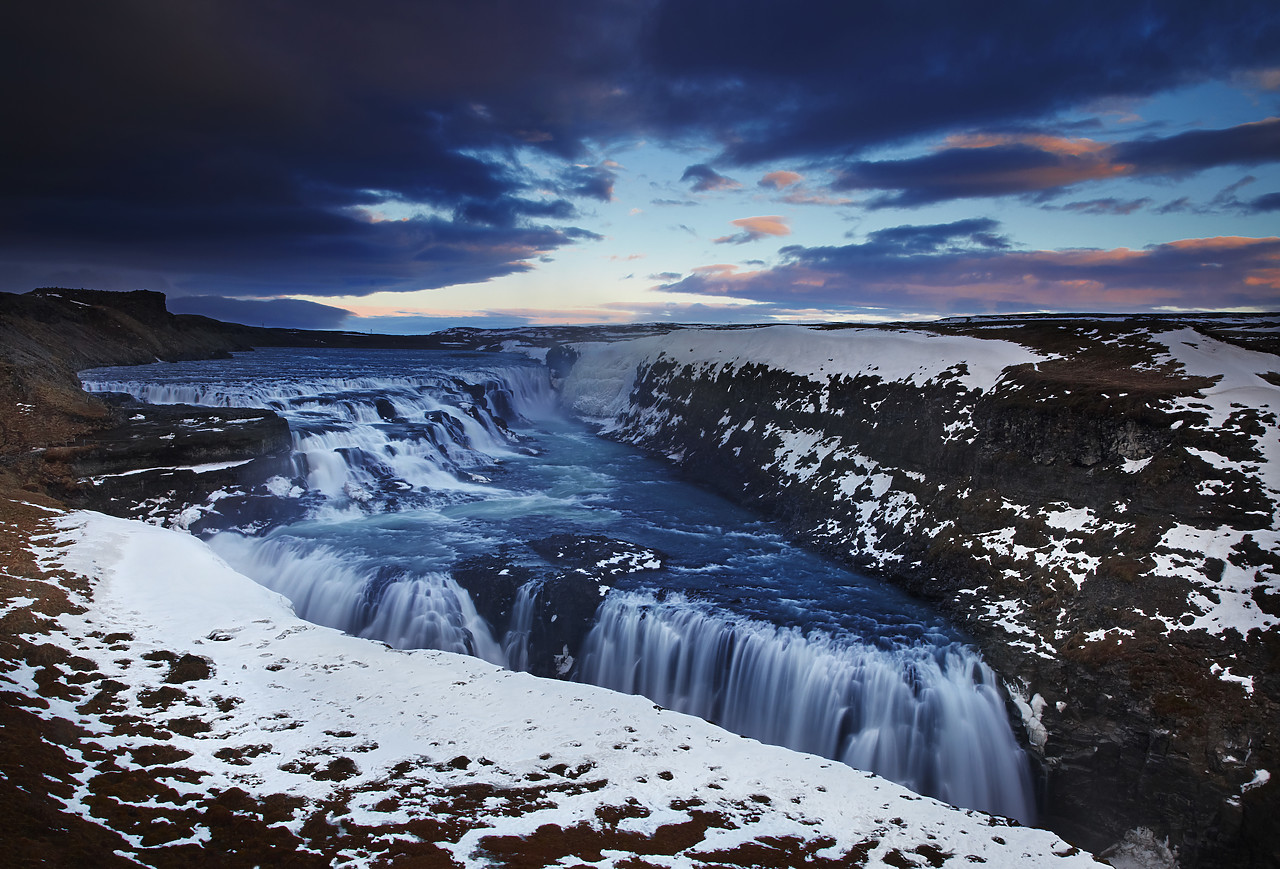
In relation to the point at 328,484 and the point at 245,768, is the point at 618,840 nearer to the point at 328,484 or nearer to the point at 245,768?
the point at 245,768

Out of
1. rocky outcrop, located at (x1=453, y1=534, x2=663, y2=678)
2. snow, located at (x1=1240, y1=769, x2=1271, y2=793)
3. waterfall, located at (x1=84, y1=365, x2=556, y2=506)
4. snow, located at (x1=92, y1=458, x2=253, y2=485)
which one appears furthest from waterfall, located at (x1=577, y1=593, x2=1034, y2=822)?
snow, located at (x1=92, y1=458, x2=253, y2=485)

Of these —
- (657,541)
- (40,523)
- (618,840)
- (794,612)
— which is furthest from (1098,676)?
(40,523)

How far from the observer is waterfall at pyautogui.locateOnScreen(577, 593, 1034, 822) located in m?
12.2

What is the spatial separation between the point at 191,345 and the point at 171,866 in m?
69.6

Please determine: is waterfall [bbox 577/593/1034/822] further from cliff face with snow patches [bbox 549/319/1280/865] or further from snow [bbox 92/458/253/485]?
snow [bbox 92/458/253/485]

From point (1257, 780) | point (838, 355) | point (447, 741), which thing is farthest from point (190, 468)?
point (1257, 780)

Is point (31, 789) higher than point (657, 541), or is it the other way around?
point (31, 789)

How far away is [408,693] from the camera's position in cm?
1009

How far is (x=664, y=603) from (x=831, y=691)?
14.2 feet

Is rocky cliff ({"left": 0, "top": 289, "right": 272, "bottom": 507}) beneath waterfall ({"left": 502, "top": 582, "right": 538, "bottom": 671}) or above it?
above

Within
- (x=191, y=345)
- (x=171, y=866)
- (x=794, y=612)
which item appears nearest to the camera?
(x=171, y=866)

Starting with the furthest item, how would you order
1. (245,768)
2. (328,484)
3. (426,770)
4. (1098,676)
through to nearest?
(328,484), (1098,676), (426,770), (245,768)

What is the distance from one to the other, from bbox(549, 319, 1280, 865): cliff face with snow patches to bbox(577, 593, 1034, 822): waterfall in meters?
0.74

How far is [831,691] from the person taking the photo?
13.2 metres
